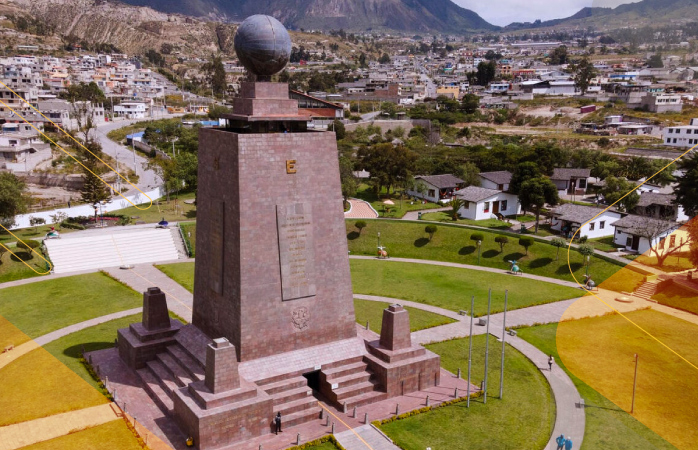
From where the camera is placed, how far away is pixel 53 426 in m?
22.2

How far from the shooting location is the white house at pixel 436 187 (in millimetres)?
67750

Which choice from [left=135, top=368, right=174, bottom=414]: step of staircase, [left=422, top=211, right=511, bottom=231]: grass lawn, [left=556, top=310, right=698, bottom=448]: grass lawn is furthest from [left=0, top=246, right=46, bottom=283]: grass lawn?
[left=556, top=310, right=698, bottom=448]: grass lawn

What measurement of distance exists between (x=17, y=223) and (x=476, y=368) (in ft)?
147

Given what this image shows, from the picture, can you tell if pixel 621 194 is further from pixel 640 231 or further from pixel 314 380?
pixel 314 380

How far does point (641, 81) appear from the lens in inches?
5645

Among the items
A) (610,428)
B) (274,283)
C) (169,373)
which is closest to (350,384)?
(274,283)

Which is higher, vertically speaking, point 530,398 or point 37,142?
point 37,142

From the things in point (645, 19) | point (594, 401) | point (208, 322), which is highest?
point (645, 19)

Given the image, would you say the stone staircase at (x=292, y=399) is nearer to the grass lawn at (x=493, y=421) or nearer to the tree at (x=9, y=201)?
the grass lawn at (x=493, y=421)

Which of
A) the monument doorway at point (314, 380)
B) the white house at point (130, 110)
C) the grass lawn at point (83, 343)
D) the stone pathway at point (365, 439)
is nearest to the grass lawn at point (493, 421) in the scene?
the stone pathway at point (365, 439)

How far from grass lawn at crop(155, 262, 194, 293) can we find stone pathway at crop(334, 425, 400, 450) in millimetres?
20653

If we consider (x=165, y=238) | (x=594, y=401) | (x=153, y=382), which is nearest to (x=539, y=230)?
(x=594, y=401)

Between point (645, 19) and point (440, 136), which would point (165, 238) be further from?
point (440, 136)

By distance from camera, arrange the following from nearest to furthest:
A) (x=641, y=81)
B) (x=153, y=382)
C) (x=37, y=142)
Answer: (x=153, y=382) < (x=37, y=142) < (x=641, y=81)
